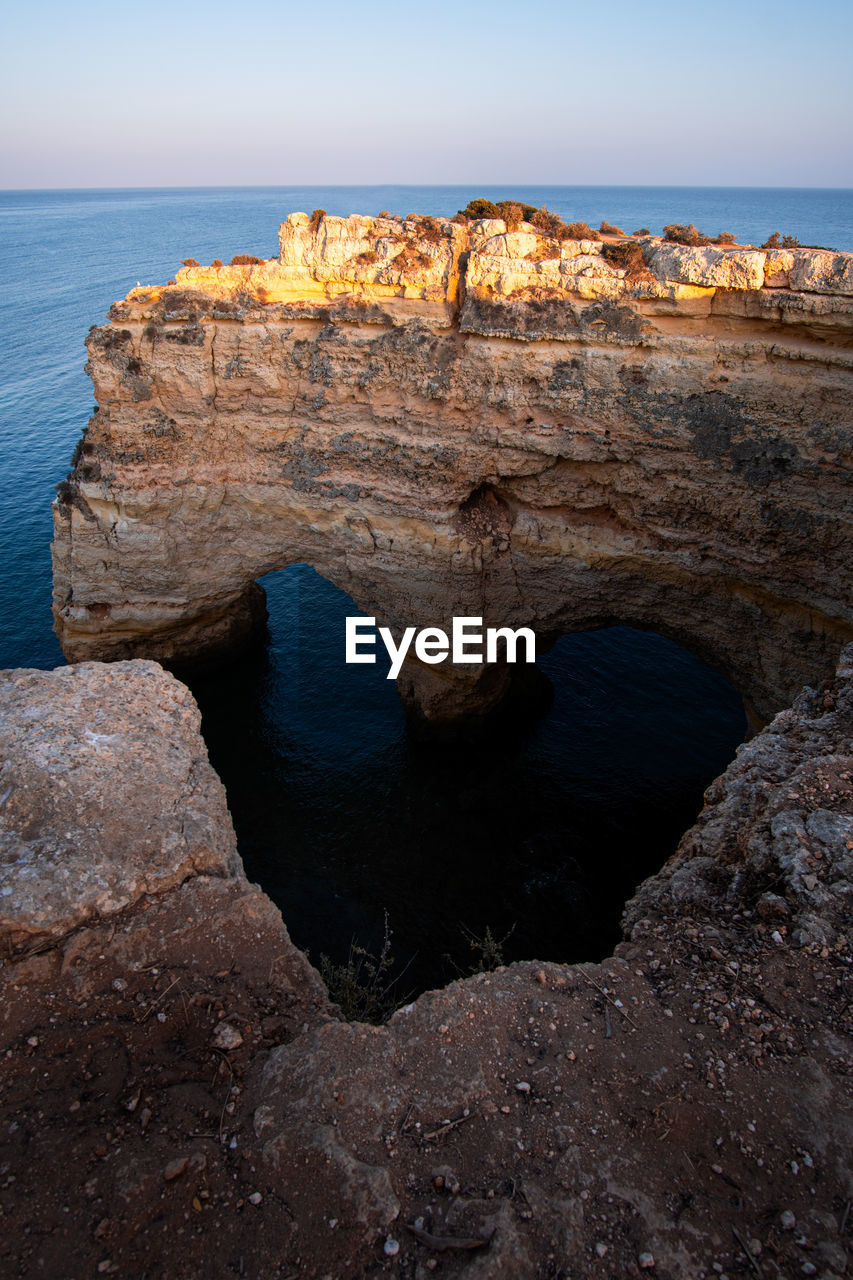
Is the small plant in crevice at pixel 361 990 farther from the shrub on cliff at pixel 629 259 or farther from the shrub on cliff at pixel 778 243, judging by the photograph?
the shrub on cliff at pixel 778 243

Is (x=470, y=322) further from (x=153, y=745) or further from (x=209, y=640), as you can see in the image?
(x=209, y=640)

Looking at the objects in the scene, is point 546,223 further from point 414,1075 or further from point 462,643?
point 414,1075

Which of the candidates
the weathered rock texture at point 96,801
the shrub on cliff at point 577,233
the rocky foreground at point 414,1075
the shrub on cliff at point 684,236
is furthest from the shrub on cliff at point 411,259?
the rocky foreground at point 414,1075

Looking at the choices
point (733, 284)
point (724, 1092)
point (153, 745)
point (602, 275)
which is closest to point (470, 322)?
point (602, 275)

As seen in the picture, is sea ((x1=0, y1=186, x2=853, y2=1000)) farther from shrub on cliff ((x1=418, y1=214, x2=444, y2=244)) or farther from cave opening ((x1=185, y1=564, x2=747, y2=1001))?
shrub on cliff ((x1=418, y1=214, x2=444, y2=244))

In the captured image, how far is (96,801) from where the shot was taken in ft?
34.7

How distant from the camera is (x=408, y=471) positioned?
19750 millimetres

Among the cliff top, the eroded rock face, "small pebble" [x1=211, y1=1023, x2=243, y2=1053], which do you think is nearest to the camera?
"small pebble" [x1=211, y1=1023, x2=243, y2=1053]

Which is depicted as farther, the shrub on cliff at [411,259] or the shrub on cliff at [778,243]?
the shrub on cliff at [411,259]

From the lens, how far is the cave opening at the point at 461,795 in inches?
712

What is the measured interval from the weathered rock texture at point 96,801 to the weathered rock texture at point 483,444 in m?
9.91

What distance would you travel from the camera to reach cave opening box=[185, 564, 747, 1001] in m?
18.1

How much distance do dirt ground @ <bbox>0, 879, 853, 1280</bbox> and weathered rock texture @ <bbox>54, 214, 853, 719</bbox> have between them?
11595mm

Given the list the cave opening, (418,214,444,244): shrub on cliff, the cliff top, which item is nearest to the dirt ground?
the cave opening
